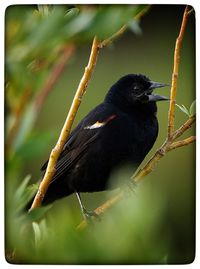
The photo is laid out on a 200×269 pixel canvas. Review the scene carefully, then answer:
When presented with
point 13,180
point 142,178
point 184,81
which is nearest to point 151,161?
point 142,178

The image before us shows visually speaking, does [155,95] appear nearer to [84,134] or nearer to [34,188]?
[84,134]

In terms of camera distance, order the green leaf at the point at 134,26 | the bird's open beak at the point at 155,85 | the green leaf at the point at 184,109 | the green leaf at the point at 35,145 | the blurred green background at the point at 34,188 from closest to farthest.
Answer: the blurred green background at the point at 34,188
the green leaf at the point at 35,145
the green leaf at the point at 134,26
the green leaf at the point at 184,109
the bird's open beak at the point at 155,85

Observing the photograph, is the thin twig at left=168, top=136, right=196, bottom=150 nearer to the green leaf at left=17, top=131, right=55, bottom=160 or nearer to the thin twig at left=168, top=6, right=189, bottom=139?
the thin twig at left=168, top=6, right=189, bottom=139

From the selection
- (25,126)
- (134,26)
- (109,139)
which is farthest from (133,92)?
(25,126)

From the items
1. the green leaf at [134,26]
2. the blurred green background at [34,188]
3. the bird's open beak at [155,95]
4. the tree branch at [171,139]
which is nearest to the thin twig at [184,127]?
the tree branch at [171,139]

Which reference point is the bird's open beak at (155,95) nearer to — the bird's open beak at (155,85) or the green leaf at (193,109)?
the bird's open beak at (155,85)

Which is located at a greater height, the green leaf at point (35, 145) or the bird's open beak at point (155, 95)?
the green leaf at point (35, 145)

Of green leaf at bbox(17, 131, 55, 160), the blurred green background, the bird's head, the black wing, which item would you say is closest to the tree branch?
the bird's head

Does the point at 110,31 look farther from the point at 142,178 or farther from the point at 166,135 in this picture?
the point at 166,135
